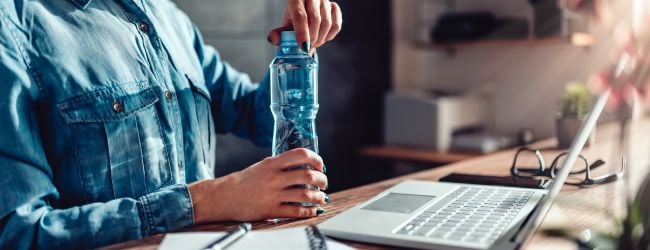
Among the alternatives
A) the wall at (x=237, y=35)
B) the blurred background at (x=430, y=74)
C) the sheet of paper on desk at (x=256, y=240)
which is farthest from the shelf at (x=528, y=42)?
the sheet of paper on desk at (x=256, y=240)

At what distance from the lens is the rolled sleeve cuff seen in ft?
2.87

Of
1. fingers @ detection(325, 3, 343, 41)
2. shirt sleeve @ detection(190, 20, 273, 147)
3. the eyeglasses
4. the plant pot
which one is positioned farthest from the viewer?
the plant pot

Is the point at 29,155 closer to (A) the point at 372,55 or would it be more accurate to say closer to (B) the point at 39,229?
(B) the point at 39,229

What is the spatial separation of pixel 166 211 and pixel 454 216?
1.32 ft

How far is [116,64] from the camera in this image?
105cm

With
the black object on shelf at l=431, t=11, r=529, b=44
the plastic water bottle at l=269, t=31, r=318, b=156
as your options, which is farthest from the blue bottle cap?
the black object on shelf at l=431, t=11, r=529, b=44

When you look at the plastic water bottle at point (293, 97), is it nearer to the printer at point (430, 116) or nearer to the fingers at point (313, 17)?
the fingers at point (313, 17)

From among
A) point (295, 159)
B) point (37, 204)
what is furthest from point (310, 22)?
point (37, 204)

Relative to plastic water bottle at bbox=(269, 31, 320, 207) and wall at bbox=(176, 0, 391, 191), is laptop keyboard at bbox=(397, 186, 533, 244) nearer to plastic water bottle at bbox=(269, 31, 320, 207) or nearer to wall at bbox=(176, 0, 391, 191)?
plastic water bottle at bbox=(269, 31, 320, 207)

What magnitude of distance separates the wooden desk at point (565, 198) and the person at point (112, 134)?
1.9 inches

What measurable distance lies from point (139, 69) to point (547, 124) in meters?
2.31

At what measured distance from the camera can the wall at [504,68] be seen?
2850mm

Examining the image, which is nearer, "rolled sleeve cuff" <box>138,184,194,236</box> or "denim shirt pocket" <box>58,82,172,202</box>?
"rolled sleeve cuff" <box>138,184,194,236</box>

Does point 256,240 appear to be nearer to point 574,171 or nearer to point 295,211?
point 295,211
